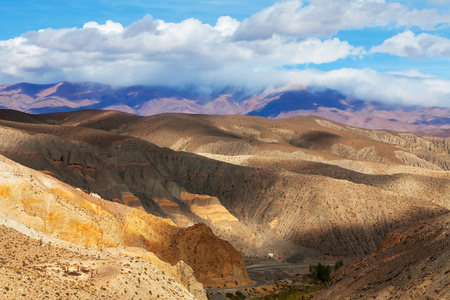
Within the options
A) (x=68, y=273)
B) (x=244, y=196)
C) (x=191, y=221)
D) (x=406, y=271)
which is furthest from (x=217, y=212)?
(x=68, y=273)

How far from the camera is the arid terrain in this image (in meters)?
45.6

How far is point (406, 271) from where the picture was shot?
134ft

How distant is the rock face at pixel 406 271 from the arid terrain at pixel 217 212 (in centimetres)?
13

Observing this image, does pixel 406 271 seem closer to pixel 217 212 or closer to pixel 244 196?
pixel 217 212

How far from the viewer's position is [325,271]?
77250 mm

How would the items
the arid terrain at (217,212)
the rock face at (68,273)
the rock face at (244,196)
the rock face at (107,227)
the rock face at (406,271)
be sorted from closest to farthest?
the rock face at (68,273) → the rock face at (406,271) → the arid terrain at (217,212) → the rock face at (107,227) → the rock face at (244,196)

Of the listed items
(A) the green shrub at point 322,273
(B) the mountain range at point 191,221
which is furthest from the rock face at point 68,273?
(A) the green shrub at point 322,273

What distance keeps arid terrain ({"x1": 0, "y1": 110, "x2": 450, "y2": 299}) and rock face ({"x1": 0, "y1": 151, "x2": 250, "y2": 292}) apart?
0.13 metres

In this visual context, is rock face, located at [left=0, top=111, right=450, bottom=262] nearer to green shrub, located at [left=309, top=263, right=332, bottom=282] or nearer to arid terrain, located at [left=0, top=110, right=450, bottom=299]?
arid terrain, located at [left=0, top=110, right=450, bottom=299]

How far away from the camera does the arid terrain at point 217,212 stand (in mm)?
45594

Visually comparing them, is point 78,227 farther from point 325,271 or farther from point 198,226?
point 325,271

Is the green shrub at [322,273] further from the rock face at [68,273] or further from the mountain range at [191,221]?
the rock face at [68,273]

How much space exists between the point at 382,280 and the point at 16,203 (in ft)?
95.7

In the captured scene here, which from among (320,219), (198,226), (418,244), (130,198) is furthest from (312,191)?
(418,244)
